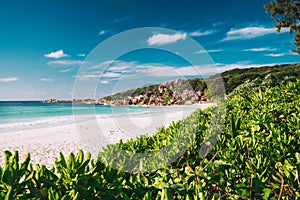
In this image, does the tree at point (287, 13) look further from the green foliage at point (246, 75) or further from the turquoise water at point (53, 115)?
the turquoise water at point (53, 115)

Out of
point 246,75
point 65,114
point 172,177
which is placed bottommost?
point 65,114

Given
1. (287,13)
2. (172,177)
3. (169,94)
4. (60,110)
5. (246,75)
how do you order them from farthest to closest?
(60,110) → (246,75) → (287,13) → (169,94) → (172,177)

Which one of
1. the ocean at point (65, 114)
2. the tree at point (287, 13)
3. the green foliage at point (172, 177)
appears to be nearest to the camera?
the green foliage at point (172, 177)

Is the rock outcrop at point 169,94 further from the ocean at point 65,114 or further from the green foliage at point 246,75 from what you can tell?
the green foliage at point 246,75

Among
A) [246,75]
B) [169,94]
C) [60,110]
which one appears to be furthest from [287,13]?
[60,110]

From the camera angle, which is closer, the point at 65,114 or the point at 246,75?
the point at 246,75

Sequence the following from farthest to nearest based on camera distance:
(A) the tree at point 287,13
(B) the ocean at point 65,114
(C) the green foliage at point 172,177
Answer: (A) the tree at point 287,13
(B) the ocean at point 65,114
(C) the green foliage at point 172,177

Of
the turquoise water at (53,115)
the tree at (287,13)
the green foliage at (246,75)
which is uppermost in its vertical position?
the tree at (287,13)

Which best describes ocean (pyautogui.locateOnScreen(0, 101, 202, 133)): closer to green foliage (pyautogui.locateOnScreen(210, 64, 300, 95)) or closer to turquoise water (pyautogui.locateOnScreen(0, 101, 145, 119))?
turquoise water (pyautogui.locateOnScreen(0, 101, 145, 119))

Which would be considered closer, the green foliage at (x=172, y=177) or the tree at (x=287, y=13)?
the green foliage at (x=172, y=177)

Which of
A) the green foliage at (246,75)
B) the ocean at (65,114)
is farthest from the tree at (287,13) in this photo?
the ocean at (65,114)

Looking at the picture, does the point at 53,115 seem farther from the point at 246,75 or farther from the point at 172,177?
the point at 172,177

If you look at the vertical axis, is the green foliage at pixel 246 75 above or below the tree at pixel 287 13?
below

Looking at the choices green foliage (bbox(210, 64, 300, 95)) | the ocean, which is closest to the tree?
green foliage (bbox(210, 64, 300, 95))
